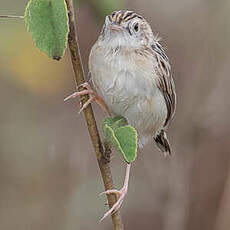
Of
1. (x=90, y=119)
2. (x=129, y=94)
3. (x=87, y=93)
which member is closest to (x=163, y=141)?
(x=129, y=94)

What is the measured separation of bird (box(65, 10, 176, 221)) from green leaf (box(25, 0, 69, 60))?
0.67 m

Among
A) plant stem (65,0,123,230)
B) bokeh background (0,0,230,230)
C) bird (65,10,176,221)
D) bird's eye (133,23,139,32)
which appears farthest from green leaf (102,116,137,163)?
bokeh background (0,0,230,230)

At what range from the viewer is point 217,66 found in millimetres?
4055

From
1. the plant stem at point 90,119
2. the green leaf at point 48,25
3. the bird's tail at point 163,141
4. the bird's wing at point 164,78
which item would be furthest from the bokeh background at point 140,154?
the green leaf at point 48,25

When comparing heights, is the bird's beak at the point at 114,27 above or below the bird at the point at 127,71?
above

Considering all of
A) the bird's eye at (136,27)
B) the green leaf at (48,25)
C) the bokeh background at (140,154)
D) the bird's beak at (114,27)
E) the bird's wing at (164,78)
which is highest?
the green leaf at (48,25)

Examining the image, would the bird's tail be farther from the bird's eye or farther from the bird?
the bird's eye

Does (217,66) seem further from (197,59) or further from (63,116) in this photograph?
(63,116)

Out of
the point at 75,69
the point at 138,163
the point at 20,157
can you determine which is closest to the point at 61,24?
the point at 75,69

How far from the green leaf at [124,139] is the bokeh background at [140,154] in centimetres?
181

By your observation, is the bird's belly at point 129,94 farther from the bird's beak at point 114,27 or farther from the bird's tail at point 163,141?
the bird's tail at point 163,141

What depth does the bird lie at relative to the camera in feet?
7.68

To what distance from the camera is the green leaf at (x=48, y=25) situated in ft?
5.13

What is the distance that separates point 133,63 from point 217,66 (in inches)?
70.3
